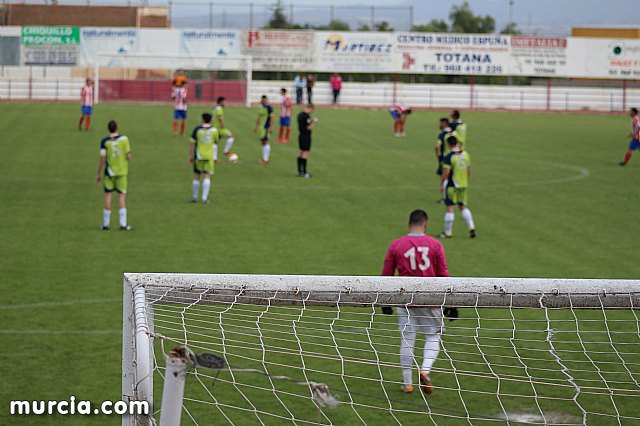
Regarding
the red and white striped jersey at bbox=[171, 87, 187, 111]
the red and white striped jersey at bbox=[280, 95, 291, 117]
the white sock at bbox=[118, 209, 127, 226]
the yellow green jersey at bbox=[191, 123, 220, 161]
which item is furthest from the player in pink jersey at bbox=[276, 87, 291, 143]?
the white sock at bbox=[118, 209, 127, 226]

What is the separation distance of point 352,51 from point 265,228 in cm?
3877

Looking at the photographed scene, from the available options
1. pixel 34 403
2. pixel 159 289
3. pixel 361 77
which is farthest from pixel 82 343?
pixel 361 77

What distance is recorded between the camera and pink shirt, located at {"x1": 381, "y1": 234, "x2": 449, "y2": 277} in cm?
961

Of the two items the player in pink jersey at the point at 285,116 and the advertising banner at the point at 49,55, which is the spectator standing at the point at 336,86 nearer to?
the advertising banner at the point at 49,55

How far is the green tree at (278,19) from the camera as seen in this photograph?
68.9 meters

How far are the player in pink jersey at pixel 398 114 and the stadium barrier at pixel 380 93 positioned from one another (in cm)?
1617

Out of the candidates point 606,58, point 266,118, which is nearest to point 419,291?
point 266,118

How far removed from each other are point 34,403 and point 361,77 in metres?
52.0

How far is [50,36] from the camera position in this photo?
52.8 m

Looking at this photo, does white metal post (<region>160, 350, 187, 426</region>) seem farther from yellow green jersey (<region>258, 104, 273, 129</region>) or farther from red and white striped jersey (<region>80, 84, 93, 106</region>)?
red and white striped jersey (<region>80, 84, 93, 106</region>)

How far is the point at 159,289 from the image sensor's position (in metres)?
4.95

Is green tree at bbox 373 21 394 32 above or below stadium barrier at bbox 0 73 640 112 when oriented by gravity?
above

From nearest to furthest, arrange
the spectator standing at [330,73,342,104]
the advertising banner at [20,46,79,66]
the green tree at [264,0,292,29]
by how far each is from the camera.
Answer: the advertising banner at [20,46,79,66] < the spectator standing at [330,73,342,104] < the green tree at [264,0,292,29]

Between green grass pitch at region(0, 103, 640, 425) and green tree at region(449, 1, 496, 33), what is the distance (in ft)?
144
